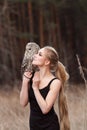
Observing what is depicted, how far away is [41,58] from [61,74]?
0.22 metres

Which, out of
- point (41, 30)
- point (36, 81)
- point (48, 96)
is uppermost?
point (41, 30)

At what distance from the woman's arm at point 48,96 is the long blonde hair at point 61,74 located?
108mm

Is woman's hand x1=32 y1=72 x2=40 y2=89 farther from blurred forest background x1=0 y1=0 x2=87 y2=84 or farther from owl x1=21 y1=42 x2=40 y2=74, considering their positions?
blurred forest background x1=0 y1=0 x2=87 y2=84

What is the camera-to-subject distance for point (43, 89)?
4426mm

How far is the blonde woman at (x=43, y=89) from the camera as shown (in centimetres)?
436

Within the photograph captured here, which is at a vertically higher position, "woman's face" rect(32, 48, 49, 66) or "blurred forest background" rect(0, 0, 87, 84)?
"blurred forest background" rect(0, 0, 87, 84)

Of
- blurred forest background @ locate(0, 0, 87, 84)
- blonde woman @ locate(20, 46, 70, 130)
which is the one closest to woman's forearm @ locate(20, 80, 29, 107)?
blonde woman @ locate(20, 46, 70, 130)

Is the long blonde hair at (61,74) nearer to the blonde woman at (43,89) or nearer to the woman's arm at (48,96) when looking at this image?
the blonde woman at (43,89)

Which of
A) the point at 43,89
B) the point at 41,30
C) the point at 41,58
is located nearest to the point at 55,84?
the point at 43,89

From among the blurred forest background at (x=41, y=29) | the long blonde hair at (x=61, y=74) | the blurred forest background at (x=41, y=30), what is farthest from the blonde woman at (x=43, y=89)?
the blurred forest background at (x=41, y=29)

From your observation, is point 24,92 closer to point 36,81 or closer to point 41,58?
point 36,81

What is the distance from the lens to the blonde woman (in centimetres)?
436

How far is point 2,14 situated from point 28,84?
16.1 m

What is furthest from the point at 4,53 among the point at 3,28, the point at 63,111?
the point at 63,111
